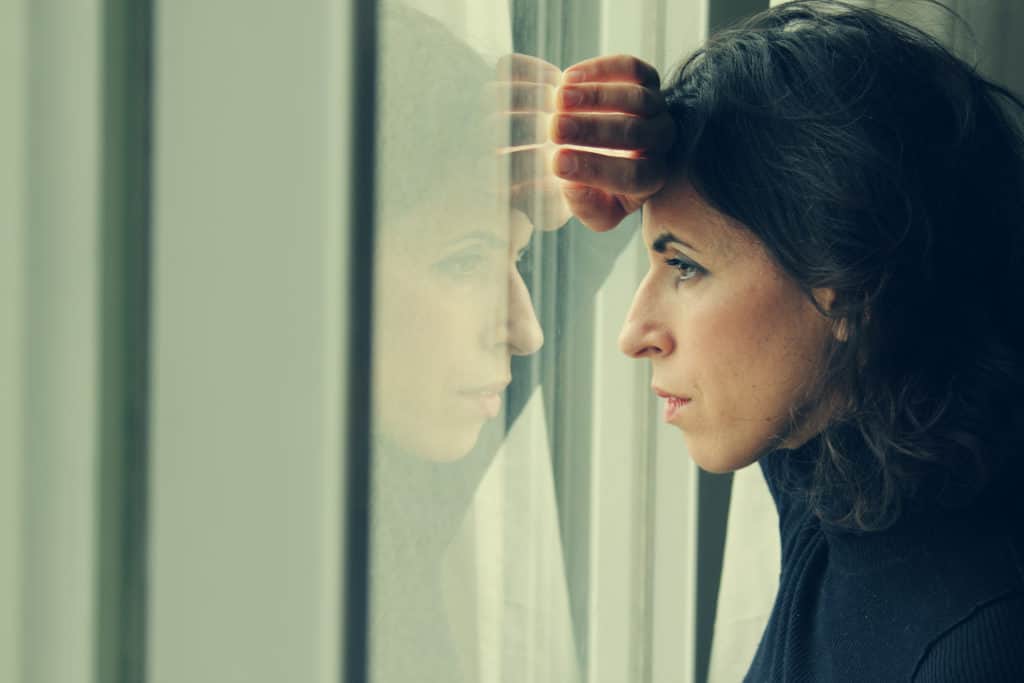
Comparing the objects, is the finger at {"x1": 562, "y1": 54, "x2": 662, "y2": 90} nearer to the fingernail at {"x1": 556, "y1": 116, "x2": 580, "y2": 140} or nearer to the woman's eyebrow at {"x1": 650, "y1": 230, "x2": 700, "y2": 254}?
the fingernail at {"x1": 556, "y1": 116, "x2": 580, "y2": 140}

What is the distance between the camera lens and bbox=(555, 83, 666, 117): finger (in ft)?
2.75

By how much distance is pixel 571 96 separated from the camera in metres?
0.84

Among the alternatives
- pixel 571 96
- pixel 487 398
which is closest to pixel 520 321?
pixel 487 398

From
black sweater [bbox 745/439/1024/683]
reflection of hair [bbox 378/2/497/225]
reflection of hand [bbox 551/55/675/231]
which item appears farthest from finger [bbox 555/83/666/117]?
black sweater [bbox 745/439/1024/683]

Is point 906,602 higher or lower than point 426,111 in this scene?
lower

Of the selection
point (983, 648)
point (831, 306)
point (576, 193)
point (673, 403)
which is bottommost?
point (983, 648)

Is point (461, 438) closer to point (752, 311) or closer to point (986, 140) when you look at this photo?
point (752, 311)

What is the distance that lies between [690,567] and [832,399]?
1.36 feet

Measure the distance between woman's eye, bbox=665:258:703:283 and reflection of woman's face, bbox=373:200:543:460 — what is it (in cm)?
15

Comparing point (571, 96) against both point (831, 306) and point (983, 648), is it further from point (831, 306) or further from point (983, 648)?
→ point (983, 648)

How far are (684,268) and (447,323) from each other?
1.11ft

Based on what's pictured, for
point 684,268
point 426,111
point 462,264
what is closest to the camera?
point 426,111

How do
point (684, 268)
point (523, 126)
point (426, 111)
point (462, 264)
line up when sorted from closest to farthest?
point (426, 111) < point (462, 264) < point (523, 126) < point (684, 268)

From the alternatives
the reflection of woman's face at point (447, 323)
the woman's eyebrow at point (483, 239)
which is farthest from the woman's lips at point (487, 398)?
the woman's eyebrow at point (483, 239)
